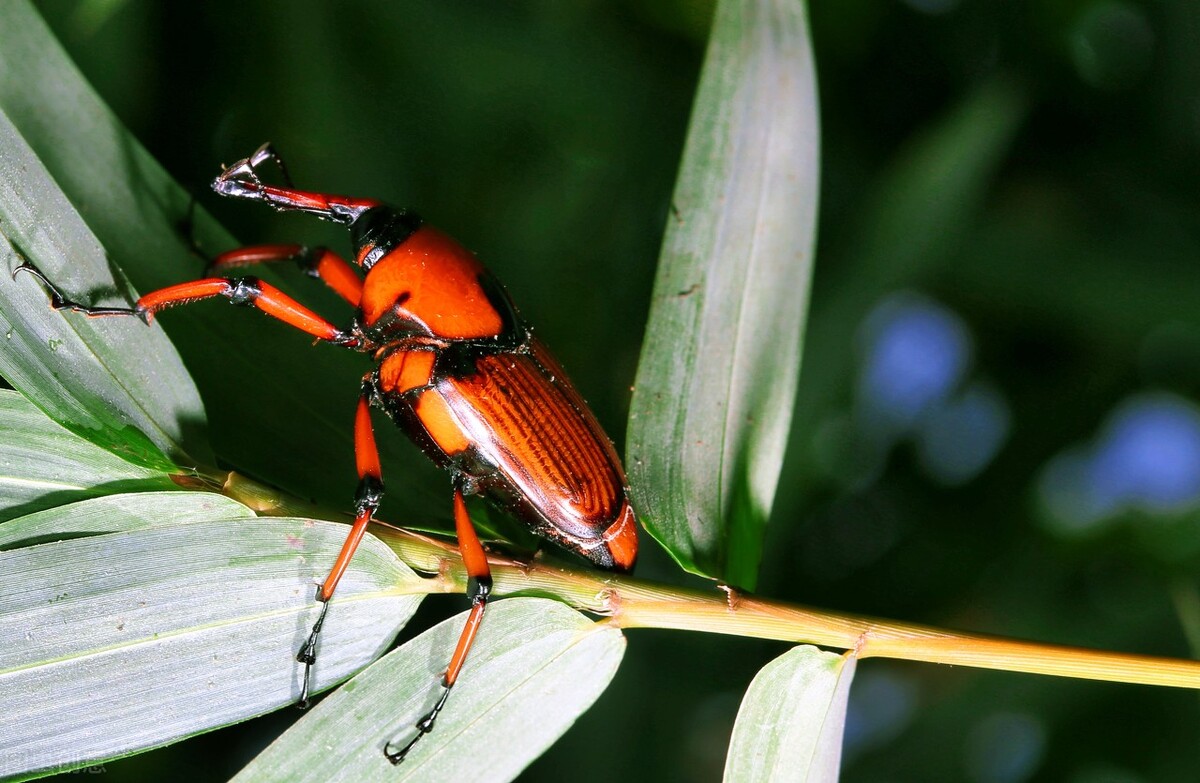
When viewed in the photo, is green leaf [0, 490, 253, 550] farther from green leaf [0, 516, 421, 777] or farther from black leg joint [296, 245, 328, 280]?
black leg joint [296, 245, 328, 280]

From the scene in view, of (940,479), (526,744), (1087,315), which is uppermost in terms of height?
(526,744)

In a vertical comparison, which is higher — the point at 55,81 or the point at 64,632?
the point at 55,81

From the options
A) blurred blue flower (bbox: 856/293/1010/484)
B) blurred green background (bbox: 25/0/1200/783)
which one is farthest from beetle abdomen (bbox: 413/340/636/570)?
blurred blue flower (bbox: 856/293/1010/484)

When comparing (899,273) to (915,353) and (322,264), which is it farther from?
(322,264)

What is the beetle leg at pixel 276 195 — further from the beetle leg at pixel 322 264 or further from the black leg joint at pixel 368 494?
the black leg joint at pixel 368 494

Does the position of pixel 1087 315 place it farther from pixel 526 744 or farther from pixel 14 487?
pixel 14 487

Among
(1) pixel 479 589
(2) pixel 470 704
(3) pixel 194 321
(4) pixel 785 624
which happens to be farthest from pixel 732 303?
(3) pixel 194 321

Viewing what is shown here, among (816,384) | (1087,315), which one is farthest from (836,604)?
(1087,315)
